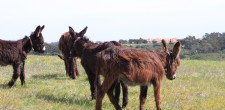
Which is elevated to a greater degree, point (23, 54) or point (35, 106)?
point (23, 54)

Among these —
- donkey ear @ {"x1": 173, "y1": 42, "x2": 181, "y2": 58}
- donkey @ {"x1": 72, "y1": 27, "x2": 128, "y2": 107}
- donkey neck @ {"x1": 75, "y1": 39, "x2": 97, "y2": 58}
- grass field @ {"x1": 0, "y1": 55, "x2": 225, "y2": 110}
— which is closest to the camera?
donkey ear @ {"x1": 173, "y1": 42, "x2": 181, "y2": 58}

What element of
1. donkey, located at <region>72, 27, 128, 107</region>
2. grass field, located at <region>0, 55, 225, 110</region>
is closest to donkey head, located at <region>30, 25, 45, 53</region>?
grass field, located at <region>0, 55, 225, 110</region>

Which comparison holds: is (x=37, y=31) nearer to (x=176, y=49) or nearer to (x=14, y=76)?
(x=14, y=76)

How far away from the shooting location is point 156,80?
24.1 ft

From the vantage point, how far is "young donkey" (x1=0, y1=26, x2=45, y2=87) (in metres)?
12.2

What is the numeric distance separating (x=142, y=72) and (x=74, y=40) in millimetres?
4246

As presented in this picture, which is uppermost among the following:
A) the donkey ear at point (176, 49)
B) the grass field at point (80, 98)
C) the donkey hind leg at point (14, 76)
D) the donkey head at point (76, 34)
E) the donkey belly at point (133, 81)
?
the donkey head at point (76, 34)

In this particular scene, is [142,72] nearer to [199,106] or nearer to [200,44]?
[199,106]

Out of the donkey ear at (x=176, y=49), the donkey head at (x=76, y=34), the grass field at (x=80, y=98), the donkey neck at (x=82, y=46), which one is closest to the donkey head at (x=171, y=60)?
the donkey ear at (x=176, y=49)

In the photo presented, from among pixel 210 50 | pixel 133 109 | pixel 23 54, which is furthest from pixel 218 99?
pixel 210 50

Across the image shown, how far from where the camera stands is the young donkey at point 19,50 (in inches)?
481

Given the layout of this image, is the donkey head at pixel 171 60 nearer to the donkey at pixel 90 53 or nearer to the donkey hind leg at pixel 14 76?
the donkey at pixel 90 53

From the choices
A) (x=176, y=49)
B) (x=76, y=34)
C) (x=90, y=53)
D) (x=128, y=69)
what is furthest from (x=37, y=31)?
(x=128, y=69)

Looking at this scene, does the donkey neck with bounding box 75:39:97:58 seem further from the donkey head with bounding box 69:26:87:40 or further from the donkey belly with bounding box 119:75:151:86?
the donkey belly with bounding box 119:75:151:86
